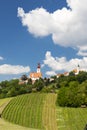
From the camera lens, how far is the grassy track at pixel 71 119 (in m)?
77.9

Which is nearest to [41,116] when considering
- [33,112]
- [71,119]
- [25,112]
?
[33,112]

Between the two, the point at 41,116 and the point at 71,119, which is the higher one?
the point at 41,116

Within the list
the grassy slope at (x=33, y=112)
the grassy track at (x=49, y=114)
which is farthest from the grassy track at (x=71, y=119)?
the grassy slope at (x=33, y=112)

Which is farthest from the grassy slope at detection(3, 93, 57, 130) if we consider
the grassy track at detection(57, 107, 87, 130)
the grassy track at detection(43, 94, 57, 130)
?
the grassy track at detection(57, 107, 87, 130)

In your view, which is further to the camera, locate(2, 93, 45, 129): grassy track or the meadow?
locate(2, 93, 45, 129): grassy track

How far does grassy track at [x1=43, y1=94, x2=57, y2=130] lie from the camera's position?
78838 mm

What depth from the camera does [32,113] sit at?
95.3 m

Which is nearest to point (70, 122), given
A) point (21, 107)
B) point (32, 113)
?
point (32, 113)

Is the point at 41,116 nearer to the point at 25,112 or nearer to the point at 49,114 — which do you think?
the point at 49,114

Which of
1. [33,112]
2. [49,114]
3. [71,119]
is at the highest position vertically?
[33,112]

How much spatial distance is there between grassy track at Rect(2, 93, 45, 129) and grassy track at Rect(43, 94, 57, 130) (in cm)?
142

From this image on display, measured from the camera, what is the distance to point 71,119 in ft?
288

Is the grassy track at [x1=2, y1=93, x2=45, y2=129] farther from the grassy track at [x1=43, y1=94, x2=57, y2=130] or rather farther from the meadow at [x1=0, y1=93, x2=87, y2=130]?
the grassy track at [x1=43, y1=94, x2=57, y2=130]

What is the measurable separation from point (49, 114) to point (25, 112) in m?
7.73
